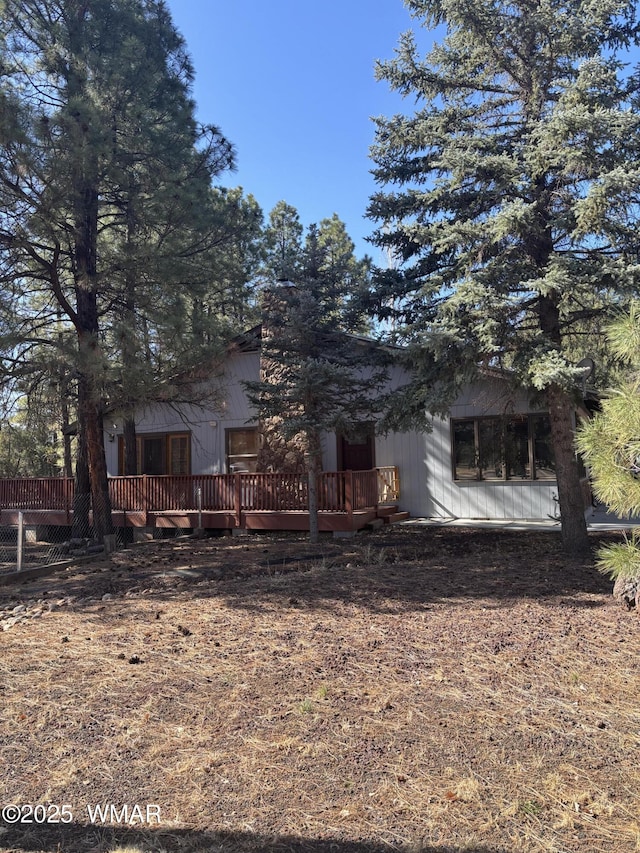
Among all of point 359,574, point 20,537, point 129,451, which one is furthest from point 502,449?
point 129,451

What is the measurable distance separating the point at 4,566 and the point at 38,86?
8.42 metres

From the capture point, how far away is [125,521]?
1381cm

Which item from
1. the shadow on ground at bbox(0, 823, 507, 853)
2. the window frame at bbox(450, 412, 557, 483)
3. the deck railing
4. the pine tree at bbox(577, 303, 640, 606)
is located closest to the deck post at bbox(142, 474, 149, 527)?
the deck railing

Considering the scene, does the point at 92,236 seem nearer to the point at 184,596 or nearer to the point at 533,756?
the point at 184,596

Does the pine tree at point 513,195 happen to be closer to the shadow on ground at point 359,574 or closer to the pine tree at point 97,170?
the shadow on ground at point 359,574

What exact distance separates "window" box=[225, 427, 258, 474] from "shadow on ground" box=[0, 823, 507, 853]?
12736mm

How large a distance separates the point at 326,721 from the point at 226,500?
9690 millimetres

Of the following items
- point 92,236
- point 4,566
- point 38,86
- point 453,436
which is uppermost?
point 38,86

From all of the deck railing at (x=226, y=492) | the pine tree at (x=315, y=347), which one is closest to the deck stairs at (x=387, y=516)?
the deck railing at (x=226, y=492)

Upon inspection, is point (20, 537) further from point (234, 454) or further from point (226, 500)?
point (234, 454)

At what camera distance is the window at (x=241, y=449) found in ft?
50.0

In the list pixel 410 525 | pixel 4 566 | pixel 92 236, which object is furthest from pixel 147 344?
pixel 410 525

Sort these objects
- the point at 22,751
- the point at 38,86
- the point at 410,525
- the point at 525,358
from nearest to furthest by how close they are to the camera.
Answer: the point at 22,751, the point at 525,358, the point at 38,86, the point at 410,525

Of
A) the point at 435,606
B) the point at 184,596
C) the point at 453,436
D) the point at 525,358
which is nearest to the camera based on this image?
the point at 435,606
